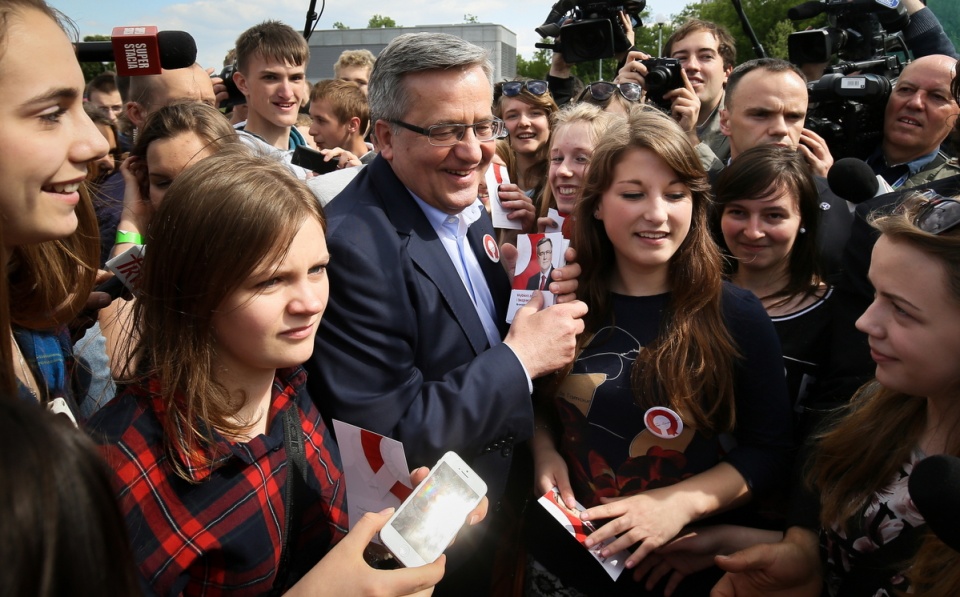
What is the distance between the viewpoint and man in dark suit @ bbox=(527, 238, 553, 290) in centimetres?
233

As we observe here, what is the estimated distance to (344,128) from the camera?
5750 millimetres

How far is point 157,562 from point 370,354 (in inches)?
29.3

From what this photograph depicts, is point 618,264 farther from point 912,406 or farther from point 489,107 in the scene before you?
point 912,406

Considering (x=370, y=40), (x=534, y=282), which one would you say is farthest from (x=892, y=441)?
(x=370, y=40)

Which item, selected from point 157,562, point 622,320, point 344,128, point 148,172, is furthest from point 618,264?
point 344,128

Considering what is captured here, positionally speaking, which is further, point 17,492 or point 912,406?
point 912,406

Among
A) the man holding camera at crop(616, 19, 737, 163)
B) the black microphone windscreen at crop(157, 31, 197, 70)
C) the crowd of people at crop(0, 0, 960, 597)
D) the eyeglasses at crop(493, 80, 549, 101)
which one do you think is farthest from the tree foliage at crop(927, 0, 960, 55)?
the black microphone windscreen at crop(157, 31, 197, 70)

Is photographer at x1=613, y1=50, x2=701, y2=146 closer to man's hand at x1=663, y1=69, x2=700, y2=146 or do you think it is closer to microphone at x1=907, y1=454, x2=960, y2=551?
man's hand at x1=663, y1=69, x2=700, y2=146

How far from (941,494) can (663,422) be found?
1153 millimetres

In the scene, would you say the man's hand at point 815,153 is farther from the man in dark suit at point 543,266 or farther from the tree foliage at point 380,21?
the tree foliage at point 380,21

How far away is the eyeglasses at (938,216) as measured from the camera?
167 cm

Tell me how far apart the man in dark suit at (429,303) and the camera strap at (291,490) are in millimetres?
200

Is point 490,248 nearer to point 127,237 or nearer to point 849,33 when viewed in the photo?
point 127,237

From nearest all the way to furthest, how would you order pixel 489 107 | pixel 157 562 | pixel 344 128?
pixel 157 562, pixel 489 107, pixel 344 128
